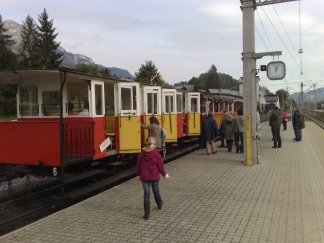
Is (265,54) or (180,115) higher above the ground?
(265,54)

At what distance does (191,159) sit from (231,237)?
8571 millimetres

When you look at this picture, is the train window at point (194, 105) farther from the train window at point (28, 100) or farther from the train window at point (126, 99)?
the train window at point (28, 100)

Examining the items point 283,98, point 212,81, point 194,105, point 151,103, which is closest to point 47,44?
point 194,105

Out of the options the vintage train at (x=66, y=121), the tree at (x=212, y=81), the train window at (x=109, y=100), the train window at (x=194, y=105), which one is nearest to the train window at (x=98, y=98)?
the vintage train at (x=66, y=121)

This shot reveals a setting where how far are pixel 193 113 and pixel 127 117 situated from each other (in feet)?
24.8

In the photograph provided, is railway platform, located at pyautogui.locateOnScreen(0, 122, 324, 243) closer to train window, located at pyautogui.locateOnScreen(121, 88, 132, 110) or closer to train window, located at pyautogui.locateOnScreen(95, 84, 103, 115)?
train window, located at pyautogui.locateOnScreen(95, 84, 103, 115)

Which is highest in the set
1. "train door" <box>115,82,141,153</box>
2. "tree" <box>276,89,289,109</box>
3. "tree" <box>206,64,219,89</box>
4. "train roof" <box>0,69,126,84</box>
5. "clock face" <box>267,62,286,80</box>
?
"tree" <box>206,64,219,89</box>

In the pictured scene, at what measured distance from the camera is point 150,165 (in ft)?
21.6

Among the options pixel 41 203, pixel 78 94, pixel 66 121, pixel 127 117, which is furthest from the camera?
pixel 127 117

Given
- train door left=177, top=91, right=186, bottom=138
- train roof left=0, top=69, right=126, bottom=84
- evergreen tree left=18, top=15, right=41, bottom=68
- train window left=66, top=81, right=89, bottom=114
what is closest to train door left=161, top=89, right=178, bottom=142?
train door left=177, top=91, right=186, bottom=138

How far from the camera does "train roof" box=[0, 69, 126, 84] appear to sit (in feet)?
27.0

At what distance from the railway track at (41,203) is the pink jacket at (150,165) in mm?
2309

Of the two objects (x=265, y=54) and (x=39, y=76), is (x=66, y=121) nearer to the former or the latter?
(x=39, y=76)

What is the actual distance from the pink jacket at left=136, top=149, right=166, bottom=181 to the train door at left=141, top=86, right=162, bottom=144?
5.55 m
